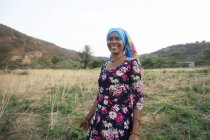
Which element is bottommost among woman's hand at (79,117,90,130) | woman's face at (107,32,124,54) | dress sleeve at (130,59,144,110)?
woman's hand at (79,117,90,130)

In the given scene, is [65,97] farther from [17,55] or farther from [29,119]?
[17,55]

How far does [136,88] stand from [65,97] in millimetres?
4144

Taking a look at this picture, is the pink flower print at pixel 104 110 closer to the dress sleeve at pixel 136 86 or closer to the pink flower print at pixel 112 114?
the pink flower print at pixel 112 114

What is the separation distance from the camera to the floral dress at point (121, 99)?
1642mm

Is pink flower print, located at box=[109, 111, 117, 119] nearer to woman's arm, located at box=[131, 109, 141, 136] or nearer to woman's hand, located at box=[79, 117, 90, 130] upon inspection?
woman's arm, located at box=[131, 109, 141, 136]

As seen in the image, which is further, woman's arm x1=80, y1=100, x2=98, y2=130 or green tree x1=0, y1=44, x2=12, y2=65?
green tree x1=0, y1=44, x2=12, y2=65

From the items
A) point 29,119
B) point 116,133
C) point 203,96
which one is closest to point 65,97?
point 29,119

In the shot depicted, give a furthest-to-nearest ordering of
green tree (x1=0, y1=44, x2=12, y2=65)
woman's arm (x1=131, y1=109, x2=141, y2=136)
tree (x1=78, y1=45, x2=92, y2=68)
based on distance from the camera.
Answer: tree (x1=78, y1=45, x2=92, y2=68) < green tree (x1=0, y1=44, x2=12, y2=65) < woman's arm (x1=131, y1=109, x2=141, y2=136)

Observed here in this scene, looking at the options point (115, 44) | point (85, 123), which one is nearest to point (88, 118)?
point (85, 123)

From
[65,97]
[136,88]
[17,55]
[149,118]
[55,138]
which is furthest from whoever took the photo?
[17,55]

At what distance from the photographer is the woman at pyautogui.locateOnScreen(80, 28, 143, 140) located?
5.36 feet

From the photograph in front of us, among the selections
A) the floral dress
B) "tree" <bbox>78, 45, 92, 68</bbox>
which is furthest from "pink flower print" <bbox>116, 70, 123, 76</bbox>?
"tree" <bbox>78, 45, 92, 68</bbox>

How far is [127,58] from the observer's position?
173 centimetres

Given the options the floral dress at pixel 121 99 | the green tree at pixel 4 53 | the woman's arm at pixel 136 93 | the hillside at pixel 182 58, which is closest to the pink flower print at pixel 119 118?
the floral dress at pixel 121 99
